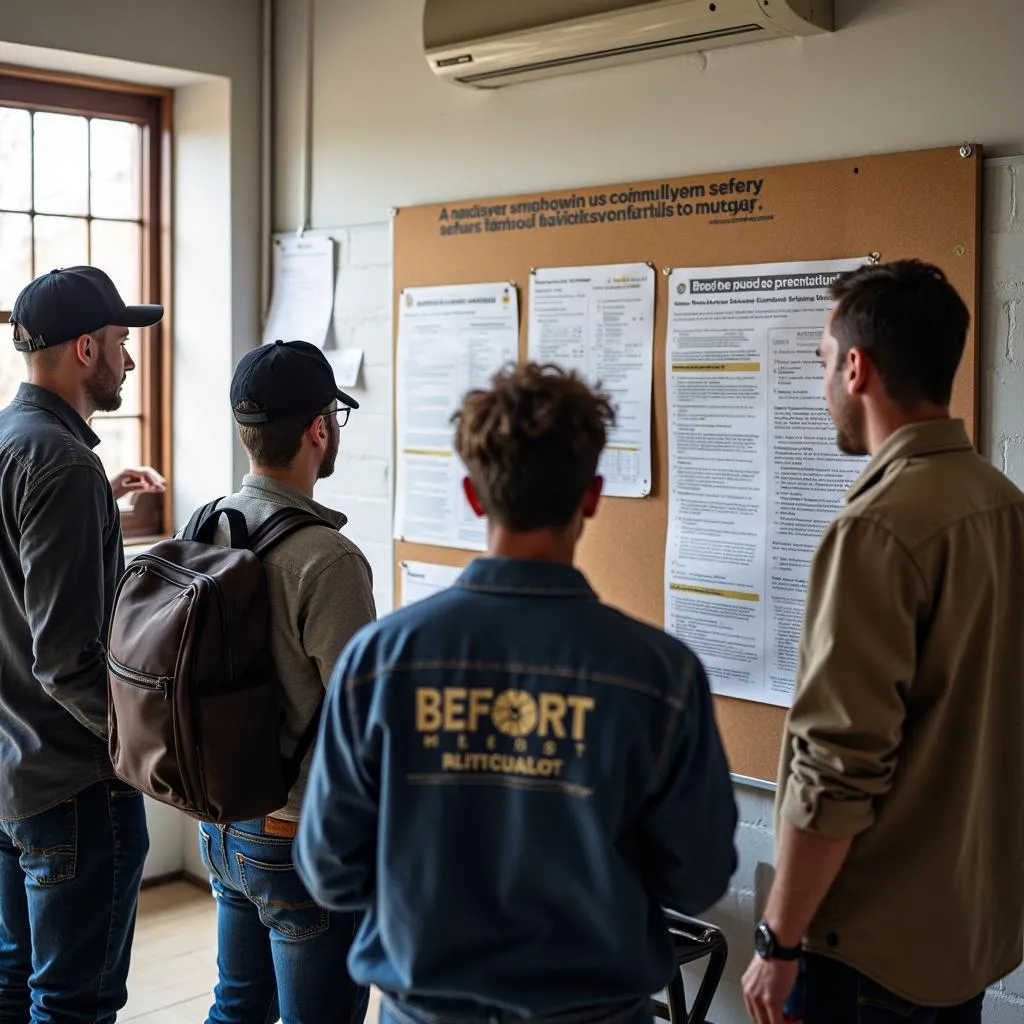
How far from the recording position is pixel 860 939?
1.54 meters

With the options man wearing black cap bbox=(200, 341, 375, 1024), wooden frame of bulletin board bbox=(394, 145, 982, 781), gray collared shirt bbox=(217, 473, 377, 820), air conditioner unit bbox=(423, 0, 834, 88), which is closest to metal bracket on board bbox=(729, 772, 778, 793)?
wooden frame of bulletin board bbox=(394, 145, 982, 781)

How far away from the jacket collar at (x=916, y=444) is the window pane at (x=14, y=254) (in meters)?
2.71

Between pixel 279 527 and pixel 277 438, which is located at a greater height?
pixel 277 438

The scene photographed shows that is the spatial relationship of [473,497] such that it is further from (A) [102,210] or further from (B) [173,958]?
(A) [102,210]

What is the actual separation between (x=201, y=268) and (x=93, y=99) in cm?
56

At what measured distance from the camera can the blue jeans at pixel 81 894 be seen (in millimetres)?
2221

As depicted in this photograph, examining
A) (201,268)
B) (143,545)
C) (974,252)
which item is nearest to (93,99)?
(201,268)

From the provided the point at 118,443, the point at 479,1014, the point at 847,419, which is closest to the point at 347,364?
the point at 118,443

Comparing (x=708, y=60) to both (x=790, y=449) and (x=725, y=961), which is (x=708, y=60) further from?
(x=725, y=961)

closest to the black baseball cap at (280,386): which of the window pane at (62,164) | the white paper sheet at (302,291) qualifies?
the white paper sheet at (302,291)

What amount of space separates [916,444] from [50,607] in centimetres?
142

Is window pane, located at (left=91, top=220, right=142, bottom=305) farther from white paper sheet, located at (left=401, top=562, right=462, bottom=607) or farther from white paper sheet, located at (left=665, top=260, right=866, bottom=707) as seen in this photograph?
white paper sheet, located at (left=665, top=260, right=866, bottom=707)

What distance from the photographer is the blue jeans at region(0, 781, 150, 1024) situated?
7.29ft

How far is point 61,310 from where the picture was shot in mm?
2338
